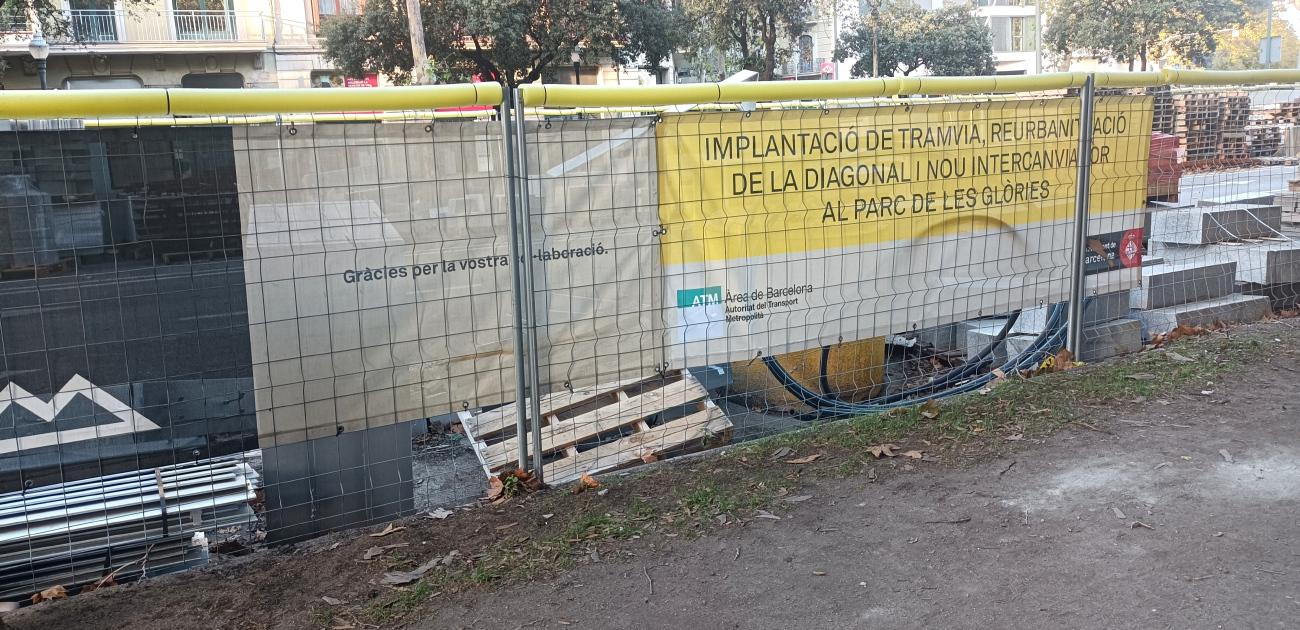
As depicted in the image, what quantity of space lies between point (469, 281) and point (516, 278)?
22cm

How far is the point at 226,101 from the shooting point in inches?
147

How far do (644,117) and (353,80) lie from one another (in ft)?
113

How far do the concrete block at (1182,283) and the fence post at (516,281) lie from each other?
190 inches

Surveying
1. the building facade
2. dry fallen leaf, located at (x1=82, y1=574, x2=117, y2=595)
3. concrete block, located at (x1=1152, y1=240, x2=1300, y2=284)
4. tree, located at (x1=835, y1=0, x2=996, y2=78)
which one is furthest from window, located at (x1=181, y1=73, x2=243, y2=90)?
dry fallen leaf, located at (x1=82, y1=574, x2=117, y2=595)

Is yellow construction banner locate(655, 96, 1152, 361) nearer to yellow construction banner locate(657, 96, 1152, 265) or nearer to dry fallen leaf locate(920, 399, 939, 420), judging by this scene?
yellow construction banner locate(657, 96, 1152, 265)

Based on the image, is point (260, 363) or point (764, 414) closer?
point (260, 363)

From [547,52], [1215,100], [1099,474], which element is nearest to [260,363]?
[1099,474]

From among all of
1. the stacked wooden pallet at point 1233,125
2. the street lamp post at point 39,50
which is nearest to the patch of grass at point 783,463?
A: the stacked wooden pallet at point 1233,125

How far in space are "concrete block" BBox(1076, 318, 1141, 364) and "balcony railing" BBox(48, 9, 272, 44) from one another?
37.2 metres

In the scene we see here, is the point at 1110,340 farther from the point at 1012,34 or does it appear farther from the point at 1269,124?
the point at 1012,34

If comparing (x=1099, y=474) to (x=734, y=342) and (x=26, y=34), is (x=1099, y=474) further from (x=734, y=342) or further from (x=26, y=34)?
(x=26, y=34)

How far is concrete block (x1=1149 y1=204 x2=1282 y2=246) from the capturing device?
823 centimetres

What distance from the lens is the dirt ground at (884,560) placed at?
3.32 metres

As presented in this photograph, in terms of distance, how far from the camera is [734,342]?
5121 millimetres
